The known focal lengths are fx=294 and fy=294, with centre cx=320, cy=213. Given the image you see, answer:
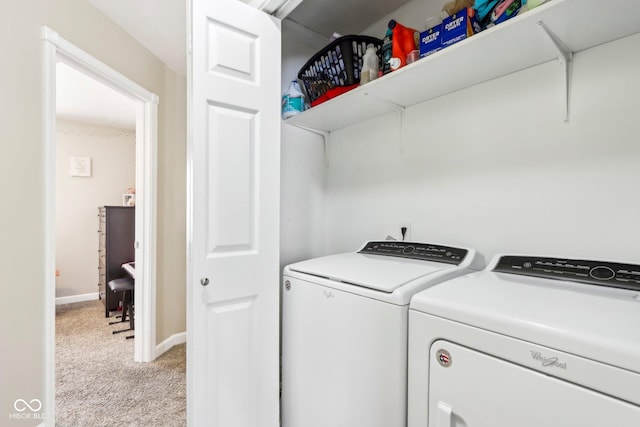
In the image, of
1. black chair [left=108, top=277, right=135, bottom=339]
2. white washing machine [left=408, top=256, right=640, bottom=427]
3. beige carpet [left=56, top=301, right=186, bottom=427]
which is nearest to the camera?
white washing machine [left=408, top=256, right=640, bottom=427]

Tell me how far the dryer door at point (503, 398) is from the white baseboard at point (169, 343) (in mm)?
2432

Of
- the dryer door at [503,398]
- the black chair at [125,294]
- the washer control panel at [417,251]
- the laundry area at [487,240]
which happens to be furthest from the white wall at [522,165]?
the black chair at [125,294]

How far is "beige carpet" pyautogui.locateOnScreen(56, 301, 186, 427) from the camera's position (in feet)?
5.79

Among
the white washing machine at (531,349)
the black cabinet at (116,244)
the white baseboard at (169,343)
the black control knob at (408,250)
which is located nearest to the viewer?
the white washing machine at (531,349)

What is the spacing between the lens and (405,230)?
162 cm

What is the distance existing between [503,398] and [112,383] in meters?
2.51

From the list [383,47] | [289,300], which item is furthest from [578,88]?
[289,300]

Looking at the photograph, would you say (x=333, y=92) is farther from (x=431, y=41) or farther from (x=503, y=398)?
(x=503, y=398)

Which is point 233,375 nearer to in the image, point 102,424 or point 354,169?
point 102,424

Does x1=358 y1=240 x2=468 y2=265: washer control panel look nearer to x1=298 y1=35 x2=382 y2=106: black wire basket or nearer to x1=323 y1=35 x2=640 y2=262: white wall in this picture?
x1=323 y1=35 x2=640 y2=262: white wall

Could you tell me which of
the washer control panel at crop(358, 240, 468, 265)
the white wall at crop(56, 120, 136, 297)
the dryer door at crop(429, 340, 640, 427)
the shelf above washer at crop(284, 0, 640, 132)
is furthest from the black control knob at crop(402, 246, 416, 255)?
the white wall at crop(56, 120, 136, 297)

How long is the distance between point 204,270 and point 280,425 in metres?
0.91
